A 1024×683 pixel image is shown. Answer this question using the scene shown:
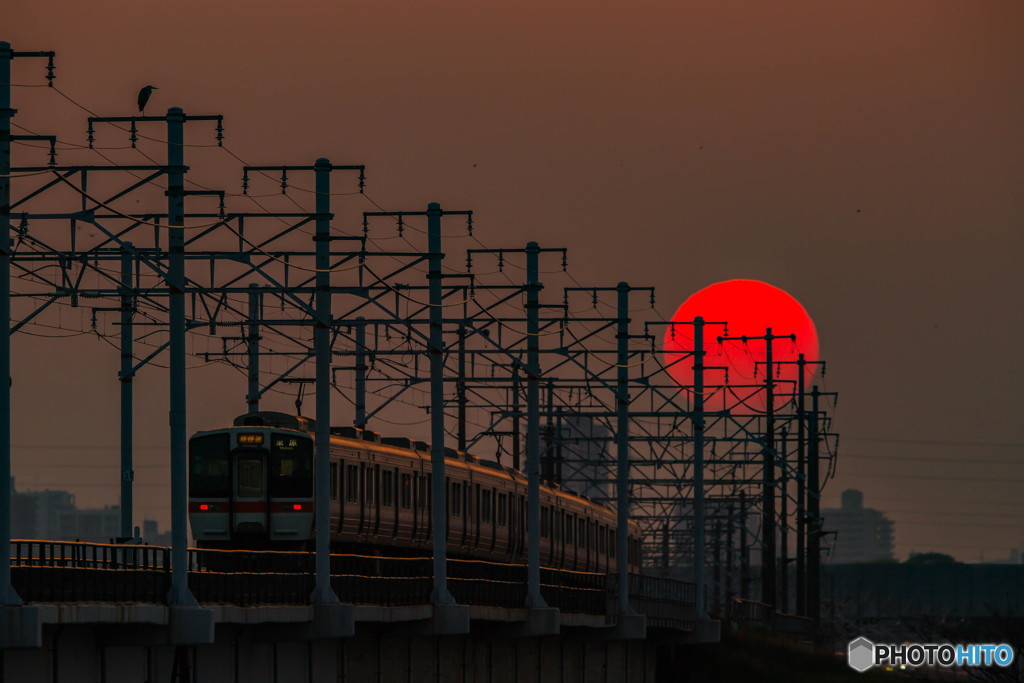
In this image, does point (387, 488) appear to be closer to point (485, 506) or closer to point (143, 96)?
point (485, 506)

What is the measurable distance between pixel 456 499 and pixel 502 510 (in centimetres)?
539

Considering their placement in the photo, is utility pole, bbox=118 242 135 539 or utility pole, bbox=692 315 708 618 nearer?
utility pole, bbox=118 242 135 539

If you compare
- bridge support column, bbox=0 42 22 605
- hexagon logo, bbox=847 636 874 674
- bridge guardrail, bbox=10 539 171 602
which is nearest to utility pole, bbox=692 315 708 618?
hexagon logo, bbox=847 636 874 674

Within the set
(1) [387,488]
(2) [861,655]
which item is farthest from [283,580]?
(2) [861,655]

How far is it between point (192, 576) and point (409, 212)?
592 inches

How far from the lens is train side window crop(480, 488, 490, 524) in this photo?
2344 inches

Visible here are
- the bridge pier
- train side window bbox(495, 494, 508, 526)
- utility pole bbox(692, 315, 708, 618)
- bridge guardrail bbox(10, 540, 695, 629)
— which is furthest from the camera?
utility pole bbox(692, 315, 708, 618)

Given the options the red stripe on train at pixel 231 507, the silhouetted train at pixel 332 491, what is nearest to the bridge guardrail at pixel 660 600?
the silhouetted train at pixel 332 491

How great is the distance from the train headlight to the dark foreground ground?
3122 centimetres

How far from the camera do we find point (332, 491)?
160 ft

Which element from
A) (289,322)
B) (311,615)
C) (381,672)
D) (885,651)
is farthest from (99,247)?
(885,651)

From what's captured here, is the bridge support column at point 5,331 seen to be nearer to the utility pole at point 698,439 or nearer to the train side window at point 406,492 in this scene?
the train side window at point 406,492

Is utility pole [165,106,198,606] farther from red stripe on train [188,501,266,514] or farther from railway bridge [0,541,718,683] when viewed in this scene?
red stripe on train [188,501,266,514]

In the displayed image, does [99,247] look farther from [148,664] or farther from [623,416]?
[623,416]
